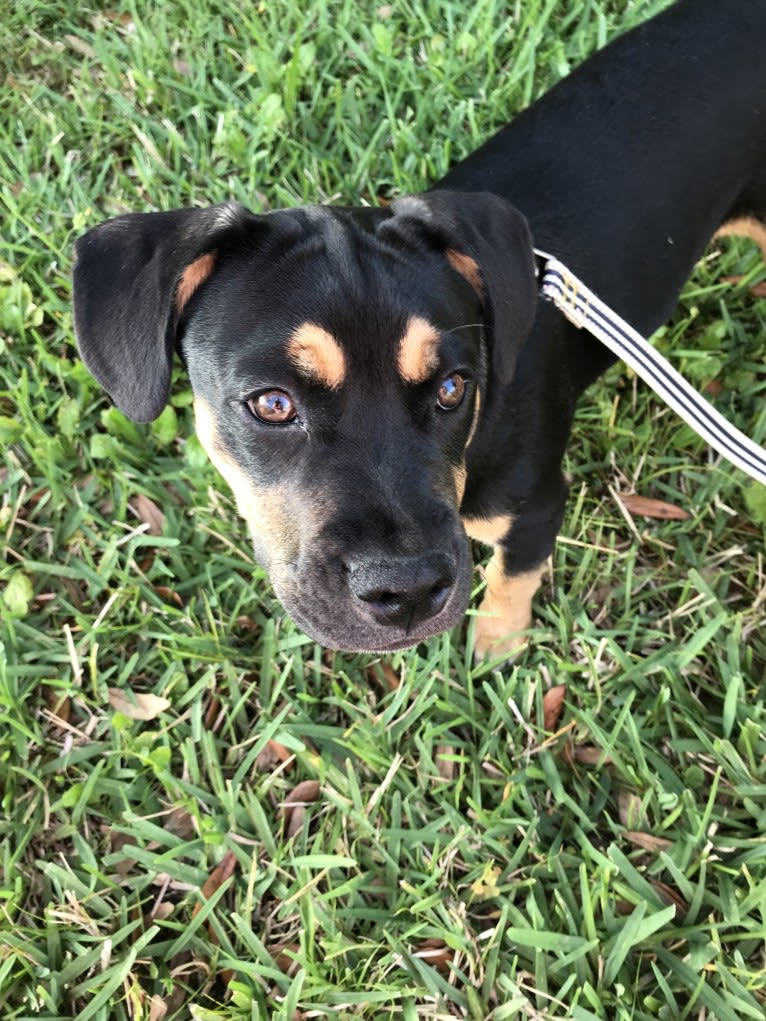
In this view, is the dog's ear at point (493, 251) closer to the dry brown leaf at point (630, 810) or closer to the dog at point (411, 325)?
the dog at point (411, 325)

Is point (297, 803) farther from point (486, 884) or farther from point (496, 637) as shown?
point (496, 637)

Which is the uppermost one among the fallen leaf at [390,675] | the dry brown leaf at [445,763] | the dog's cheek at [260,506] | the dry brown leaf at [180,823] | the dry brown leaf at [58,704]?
the dog's cheek at [260,506]

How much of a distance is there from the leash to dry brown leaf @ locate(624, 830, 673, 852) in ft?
4.33

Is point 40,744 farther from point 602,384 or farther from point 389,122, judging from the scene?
point 389,122

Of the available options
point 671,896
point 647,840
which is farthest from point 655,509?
point 671,896

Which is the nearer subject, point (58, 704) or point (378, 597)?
point (378, 597)

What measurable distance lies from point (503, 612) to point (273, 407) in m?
1.43

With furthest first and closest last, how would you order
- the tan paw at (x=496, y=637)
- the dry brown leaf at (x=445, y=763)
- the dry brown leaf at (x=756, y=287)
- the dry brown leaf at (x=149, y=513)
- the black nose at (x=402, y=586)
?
the dry brown leaf at (x=756, y=287) → the dry brown leaf at (x=149, y=513) → the tan paw at (x=496, y=637) → the dry brown leaf at (x=445, y=763) → the black nose at (x=402, y=586)

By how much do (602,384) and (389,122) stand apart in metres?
1.81

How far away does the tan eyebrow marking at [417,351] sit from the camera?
2.35 m

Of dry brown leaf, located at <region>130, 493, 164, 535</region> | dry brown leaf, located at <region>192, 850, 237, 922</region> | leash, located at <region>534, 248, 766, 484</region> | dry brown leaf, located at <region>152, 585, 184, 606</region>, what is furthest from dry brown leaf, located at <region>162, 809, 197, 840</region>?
leash, located at <region>534, 248, 766, 484</region>

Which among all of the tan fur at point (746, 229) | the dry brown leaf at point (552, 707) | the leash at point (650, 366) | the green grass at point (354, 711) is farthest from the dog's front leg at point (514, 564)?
the tan fur at point (746, 229)

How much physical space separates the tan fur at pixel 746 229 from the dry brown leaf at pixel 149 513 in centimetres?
276

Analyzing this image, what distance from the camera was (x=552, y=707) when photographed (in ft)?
10.9
